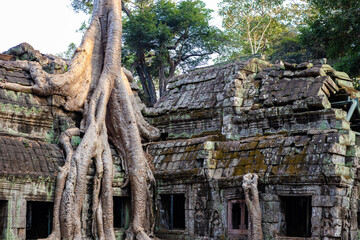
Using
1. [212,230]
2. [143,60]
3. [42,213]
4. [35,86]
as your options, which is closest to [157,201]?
[212,230]

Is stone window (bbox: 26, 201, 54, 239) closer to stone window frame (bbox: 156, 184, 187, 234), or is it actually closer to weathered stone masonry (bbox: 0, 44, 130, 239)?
weathered stone masonry (bbox: 0, 44, 130, 239)

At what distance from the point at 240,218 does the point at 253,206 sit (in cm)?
116

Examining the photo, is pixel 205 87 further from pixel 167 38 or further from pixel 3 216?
pixel 167 38

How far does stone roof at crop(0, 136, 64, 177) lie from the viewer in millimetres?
10430

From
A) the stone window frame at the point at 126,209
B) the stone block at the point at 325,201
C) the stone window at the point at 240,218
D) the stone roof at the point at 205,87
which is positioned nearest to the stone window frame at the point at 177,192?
the stone window frame at the point at 126,209

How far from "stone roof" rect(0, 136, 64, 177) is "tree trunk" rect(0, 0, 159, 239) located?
268 millimetres

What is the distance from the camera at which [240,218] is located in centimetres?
1211

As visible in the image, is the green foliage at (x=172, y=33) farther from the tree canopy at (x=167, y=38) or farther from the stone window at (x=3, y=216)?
the stone window at (x=3, y=216)

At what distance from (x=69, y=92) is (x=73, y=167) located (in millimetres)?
2154

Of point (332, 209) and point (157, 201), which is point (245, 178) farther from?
point (157, 201)

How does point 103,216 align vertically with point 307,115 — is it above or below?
below

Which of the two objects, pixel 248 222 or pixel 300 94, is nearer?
pixel 248 222

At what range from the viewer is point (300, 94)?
12164 mm

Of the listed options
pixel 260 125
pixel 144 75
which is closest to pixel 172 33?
pixel 144 75
